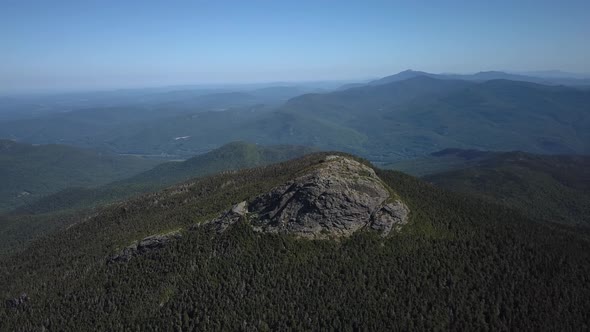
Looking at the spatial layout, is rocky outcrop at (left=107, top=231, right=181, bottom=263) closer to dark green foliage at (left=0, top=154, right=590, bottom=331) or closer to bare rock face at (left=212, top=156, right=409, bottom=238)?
dark green foliage at (left=0, top=154, right=590, bottom=331)

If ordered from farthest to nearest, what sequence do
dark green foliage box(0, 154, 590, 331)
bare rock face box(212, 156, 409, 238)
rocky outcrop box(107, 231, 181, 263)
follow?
rocky outcrop box(107, 231, 181, 263), bare rock face box(212, 156, 409, 238), dark green foliage box(0, 154, 590, 331)

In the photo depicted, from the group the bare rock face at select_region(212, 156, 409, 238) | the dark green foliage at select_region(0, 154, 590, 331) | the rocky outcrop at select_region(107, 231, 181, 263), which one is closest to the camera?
the dark green foliage at select_region(0, 154, 590, 331)

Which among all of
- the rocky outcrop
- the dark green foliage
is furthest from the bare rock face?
the rocky outcrop

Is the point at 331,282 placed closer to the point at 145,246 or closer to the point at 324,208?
the point at 324,208

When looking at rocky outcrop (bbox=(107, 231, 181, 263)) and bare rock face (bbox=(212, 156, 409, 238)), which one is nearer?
bare rock face (bbox=(212, 156, 409, 238))

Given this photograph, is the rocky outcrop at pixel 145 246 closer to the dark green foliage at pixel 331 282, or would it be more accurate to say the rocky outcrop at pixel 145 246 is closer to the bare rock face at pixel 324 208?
the dark green foliage at pixel 331 282
